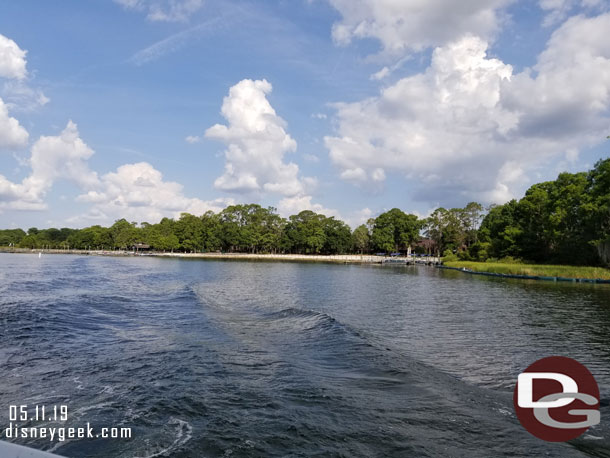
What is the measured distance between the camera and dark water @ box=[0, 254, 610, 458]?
6.65 metres

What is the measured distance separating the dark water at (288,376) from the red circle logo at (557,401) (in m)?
0.31

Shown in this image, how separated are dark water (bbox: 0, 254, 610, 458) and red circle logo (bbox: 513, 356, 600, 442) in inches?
12.0

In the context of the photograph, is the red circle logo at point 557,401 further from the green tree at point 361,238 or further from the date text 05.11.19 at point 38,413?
the green tree at point 361,238

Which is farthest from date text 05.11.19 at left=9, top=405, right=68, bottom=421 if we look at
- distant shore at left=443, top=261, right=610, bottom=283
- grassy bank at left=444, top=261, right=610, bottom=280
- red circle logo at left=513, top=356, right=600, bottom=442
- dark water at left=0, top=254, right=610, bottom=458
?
grassy bank at left=444, top=261, right=610, bottom=280

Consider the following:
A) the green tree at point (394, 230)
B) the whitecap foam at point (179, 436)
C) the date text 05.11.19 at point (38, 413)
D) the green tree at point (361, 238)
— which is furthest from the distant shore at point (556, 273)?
the green tree at point (361, 238)

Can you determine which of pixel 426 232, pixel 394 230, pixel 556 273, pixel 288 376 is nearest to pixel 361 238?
pixel 394 230

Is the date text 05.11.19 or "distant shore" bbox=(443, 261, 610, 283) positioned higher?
"distant shore" bbox=(443, 261, 610, 283)

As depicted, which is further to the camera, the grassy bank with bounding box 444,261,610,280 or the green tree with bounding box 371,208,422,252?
the green tree with bounding box 371,208,422,252

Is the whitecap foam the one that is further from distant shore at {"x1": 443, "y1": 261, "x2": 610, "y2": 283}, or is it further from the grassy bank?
the grassy bank

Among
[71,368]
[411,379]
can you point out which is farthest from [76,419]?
[411,379]

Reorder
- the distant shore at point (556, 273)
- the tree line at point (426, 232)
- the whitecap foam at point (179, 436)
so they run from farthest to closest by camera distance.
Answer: the tree line at point (426, 232)
the distant shore at point (556, 273)
the whitecap foam at point (179, 436)

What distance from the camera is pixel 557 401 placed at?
8.62m

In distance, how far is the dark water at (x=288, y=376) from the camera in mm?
6648

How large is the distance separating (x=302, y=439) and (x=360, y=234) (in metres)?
133
